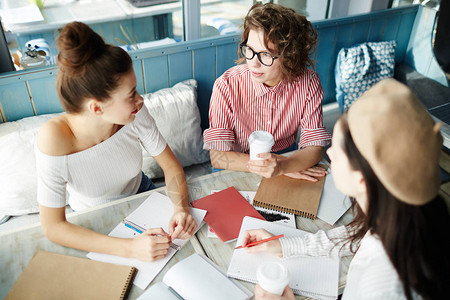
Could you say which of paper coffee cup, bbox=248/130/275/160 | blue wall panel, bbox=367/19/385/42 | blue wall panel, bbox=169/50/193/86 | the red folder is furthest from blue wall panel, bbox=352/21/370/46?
the red folder

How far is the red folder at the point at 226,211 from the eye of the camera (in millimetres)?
1161

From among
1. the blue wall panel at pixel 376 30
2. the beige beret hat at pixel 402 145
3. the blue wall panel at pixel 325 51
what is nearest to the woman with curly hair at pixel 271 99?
the beige beret hat at pixel 402 145

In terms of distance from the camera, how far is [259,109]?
1.63 metres

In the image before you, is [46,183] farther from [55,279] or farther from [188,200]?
[188,200]

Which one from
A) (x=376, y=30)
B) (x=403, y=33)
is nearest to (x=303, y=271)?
(x=376, y=30)

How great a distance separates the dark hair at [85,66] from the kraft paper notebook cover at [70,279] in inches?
18.7

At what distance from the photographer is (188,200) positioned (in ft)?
4.23

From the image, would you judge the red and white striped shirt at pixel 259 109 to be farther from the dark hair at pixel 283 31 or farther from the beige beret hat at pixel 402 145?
the beige beret hat at pixel 402 145

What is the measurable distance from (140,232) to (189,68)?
1149mm

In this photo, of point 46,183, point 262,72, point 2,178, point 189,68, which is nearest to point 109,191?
point 46,183

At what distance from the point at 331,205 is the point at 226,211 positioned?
38 cm

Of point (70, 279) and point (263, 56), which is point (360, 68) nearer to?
point (263, 56)

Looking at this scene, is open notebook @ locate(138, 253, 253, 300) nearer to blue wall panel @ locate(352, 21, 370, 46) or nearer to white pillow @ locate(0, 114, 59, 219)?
white pillow @ locate(0, 114, 59, 219)

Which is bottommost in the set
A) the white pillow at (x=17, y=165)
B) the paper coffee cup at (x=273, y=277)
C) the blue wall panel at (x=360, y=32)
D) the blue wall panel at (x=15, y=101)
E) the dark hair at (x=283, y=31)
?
the white pillow at (x=17, y=165)
